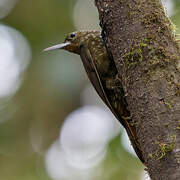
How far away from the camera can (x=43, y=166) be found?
6520 millimetres

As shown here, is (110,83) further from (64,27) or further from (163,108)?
(64,27)

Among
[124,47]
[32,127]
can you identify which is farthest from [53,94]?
[124,47]

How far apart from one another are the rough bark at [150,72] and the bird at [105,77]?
673mm

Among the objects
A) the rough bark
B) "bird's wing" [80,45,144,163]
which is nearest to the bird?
"bird's wing" [80,45,144,163]

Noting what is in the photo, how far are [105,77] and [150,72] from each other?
1.15m

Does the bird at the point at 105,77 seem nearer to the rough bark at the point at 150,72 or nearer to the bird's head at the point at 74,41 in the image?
the bird's head at the point at 74,41

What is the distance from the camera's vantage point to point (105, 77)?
3.86 metres

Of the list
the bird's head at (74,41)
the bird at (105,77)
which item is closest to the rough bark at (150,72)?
the bird at (105,77)

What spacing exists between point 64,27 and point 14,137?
1667mm

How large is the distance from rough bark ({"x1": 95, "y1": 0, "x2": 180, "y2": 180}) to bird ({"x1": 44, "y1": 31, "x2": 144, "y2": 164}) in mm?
673

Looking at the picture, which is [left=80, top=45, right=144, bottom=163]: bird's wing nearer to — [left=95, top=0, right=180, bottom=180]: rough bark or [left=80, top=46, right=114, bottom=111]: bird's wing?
[left=80, top=46, right=114, bottom=111]: bird's wing

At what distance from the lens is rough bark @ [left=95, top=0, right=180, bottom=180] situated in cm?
254

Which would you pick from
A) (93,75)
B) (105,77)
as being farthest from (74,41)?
(105,77)

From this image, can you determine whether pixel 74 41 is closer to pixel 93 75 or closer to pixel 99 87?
pixel 93 75
